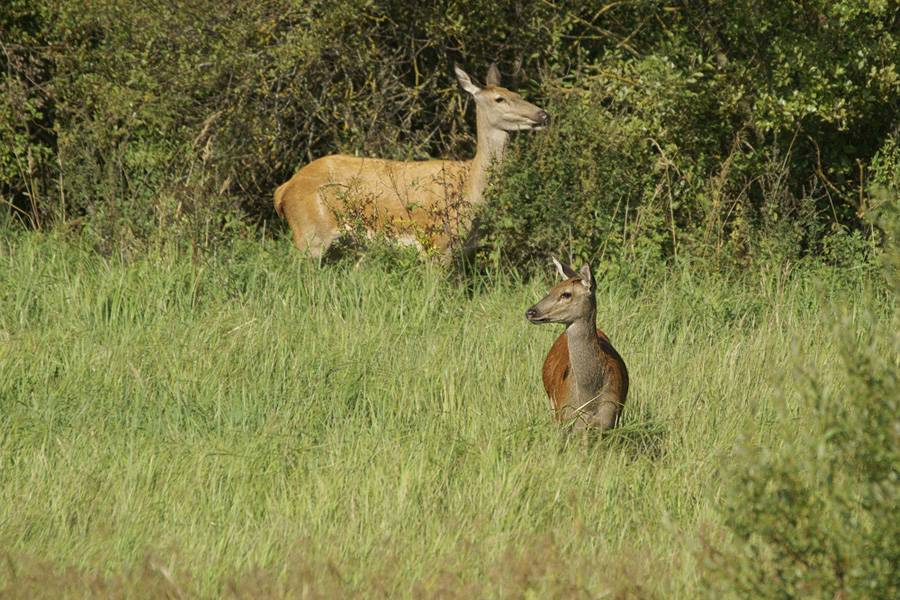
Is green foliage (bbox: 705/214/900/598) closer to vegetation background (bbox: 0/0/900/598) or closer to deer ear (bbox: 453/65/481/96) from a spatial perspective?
vegetation background (bbox: 0/0/900/598)

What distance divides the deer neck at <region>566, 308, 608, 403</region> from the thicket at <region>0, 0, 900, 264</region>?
104 inches

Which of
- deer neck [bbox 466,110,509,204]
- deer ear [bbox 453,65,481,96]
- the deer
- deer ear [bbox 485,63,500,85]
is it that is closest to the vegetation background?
the deer

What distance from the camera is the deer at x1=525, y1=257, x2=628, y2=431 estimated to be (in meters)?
4.78

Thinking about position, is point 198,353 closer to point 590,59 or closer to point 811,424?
point 811,424

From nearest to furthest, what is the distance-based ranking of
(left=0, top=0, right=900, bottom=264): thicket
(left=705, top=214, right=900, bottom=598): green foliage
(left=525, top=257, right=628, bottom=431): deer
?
(left=705, top=214, right=900, bottom=598): green foliage
(left=525, top=257, right=628, bottom=431): deer
(left=0, top=0, right=900, bottom=264): thicket

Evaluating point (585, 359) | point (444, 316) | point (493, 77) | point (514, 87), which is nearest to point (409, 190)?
point (493, 77)

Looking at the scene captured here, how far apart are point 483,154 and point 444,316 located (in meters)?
1.93

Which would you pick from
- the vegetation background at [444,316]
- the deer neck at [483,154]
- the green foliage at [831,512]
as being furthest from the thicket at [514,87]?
the green foliage at [831,512]

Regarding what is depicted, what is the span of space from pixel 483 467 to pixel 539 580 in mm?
1067

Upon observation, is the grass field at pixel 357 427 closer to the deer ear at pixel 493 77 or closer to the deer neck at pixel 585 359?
the deer neck at pixel 585 359

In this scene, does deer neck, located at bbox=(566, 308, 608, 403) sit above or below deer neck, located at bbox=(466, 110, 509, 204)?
below

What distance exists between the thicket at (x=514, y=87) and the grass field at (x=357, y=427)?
0.58 meters

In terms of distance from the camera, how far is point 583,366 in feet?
15.8

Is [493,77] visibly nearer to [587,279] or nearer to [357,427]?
[587,279]
